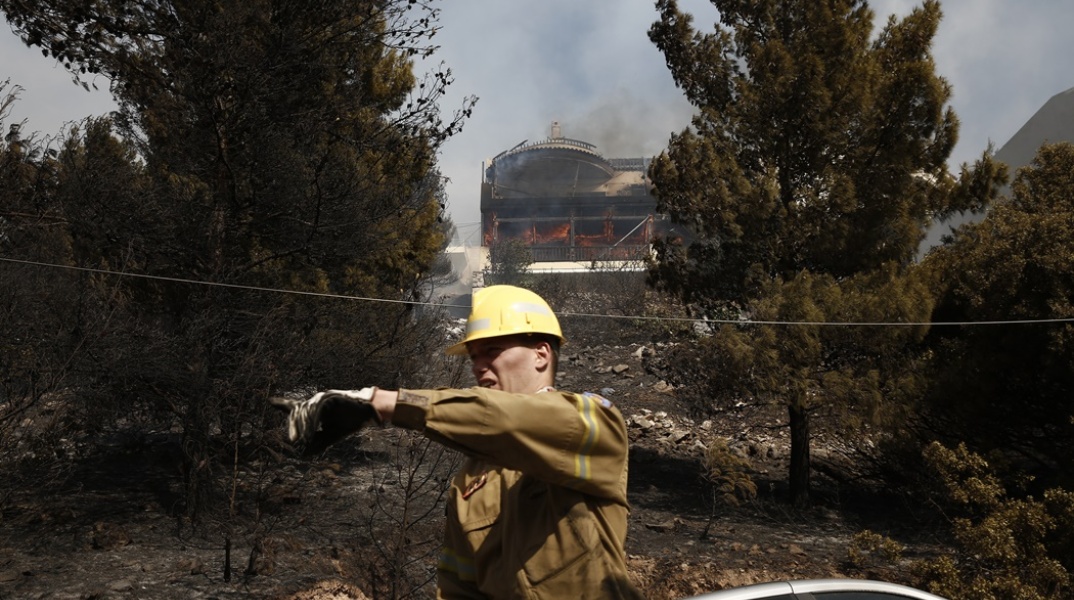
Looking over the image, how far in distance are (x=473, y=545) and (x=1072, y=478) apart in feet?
29.3

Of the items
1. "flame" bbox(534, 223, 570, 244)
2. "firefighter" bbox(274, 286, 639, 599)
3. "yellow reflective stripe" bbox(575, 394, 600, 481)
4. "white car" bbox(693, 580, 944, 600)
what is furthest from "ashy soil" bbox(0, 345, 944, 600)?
"flame" bbox(534, 223, 570, 244)

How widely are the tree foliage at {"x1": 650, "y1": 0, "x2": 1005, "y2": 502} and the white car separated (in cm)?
822

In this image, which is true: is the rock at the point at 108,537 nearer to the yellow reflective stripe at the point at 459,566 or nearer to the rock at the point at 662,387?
the yellow reflective stripe at the point at 459,566

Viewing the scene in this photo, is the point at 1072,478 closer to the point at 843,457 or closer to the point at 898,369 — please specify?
the point at 898,369

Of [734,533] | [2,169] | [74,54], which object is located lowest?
[734,533]

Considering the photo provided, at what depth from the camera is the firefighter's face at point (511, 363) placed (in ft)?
7.63

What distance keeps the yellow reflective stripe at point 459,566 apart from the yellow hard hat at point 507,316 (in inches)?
22.4

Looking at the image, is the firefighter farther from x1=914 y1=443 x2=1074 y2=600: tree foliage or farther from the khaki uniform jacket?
x1=914 y1=443 x2=1074 y2=600: tree foliage

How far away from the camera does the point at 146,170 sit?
1279cm

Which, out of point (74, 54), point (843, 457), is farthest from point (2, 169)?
point (843, 457)

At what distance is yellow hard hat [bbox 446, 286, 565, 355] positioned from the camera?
230 cm

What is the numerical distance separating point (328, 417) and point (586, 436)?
55 centimetres

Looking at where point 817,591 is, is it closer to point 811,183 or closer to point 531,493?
point 531,493

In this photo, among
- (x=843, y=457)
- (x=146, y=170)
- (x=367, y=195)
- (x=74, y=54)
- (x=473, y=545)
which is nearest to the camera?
(x=473, y=545)
